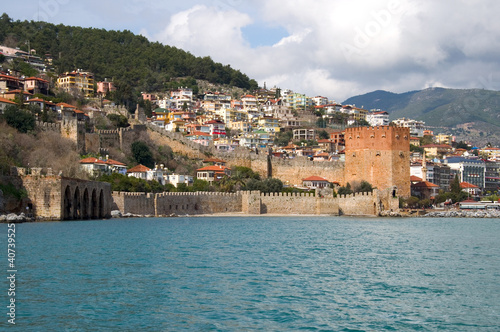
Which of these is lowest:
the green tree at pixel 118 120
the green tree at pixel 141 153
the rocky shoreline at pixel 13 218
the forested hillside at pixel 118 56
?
the rocky shoreline at pixel 13 218

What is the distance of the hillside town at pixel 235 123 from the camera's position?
4409cm

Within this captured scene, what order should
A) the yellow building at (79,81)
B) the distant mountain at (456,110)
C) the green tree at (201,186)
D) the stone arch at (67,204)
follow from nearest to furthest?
1. the stone arch at (67,204)
2. the green tree at (201,186)
3. the yellow building at (79,81)
4. the distant mountain at (456,110)

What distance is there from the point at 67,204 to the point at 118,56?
49.9 metres

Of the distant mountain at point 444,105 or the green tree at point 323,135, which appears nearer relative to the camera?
the green tree at point 323,135

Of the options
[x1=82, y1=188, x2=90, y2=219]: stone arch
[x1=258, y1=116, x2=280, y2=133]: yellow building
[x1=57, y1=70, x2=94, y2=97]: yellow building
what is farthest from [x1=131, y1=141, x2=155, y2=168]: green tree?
[x1=258, y1=116, x2=280, y2=133]: yellow building

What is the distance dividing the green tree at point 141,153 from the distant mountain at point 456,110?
10134 centimetres

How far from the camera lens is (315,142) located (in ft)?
219

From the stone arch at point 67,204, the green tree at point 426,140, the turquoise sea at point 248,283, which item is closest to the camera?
the turquoise sea at point 248,283

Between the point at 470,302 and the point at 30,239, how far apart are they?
47.2 ft

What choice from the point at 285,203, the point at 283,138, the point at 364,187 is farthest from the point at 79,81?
the point at 364,187

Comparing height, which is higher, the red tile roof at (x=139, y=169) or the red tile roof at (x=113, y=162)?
the red tile roof at (x=113, y=162)

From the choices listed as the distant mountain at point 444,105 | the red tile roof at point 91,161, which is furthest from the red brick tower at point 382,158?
the distant mountain at point 444,105

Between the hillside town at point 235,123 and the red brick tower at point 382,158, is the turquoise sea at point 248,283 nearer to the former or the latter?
the hillside town at point 235,123

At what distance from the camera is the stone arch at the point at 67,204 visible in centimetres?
3184
